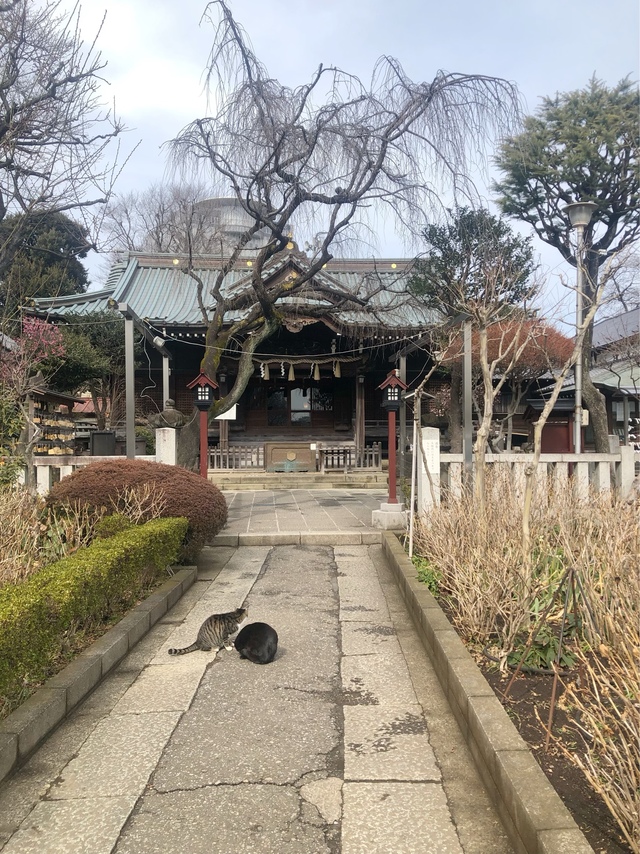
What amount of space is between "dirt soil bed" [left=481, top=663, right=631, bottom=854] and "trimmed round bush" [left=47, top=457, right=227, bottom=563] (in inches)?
158

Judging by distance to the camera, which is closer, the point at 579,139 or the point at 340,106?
the point at 340,106

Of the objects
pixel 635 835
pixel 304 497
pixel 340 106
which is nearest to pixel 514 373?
pixel 304 497

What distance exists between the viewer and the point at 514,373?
58.0 ft

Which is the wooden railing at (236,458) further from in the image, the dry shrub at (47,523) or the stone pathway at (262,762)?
the stone pathway at (262,762)

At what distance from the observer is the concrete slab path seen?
2.49 meters

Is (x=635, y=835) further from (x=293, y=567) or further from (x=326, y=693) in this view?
(x=293, y=567)

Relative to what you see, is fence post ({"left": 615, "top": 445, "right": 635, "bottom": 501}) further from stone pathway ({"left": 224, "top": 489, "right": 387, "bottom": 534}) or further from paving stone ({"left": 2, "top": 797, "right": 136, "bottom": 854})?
paving stone ({"left": 2, "top": 797, "right": 136, "bottom": 854})

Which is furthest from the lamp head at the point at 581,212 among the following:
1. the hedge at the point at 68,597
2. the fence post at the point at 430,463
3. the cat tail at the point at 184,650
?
the cat tail at the point at 184,650

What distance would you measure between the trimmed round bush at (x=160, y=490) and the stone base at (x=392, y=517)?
290 centimetres

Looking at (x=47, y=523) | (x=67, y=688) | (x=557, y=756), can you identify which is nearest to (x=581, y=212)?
(x=47, y=523)

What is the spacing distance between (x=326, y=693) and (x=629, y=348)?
54.9 feet

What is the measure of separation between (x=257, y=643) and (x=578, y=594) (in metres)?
2.23

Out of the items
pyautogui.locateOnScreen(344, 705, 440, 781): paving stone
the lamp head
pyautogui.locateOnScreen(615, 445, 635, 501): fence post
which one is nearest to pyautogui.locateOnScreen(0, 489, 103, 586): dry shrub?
pyautogui.locateOnScreen(344, 705, 440, 781): paving stone

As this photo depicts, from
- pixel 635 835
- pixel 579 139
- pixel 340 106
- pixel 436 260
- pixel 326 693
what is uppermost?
pixel 579 139
